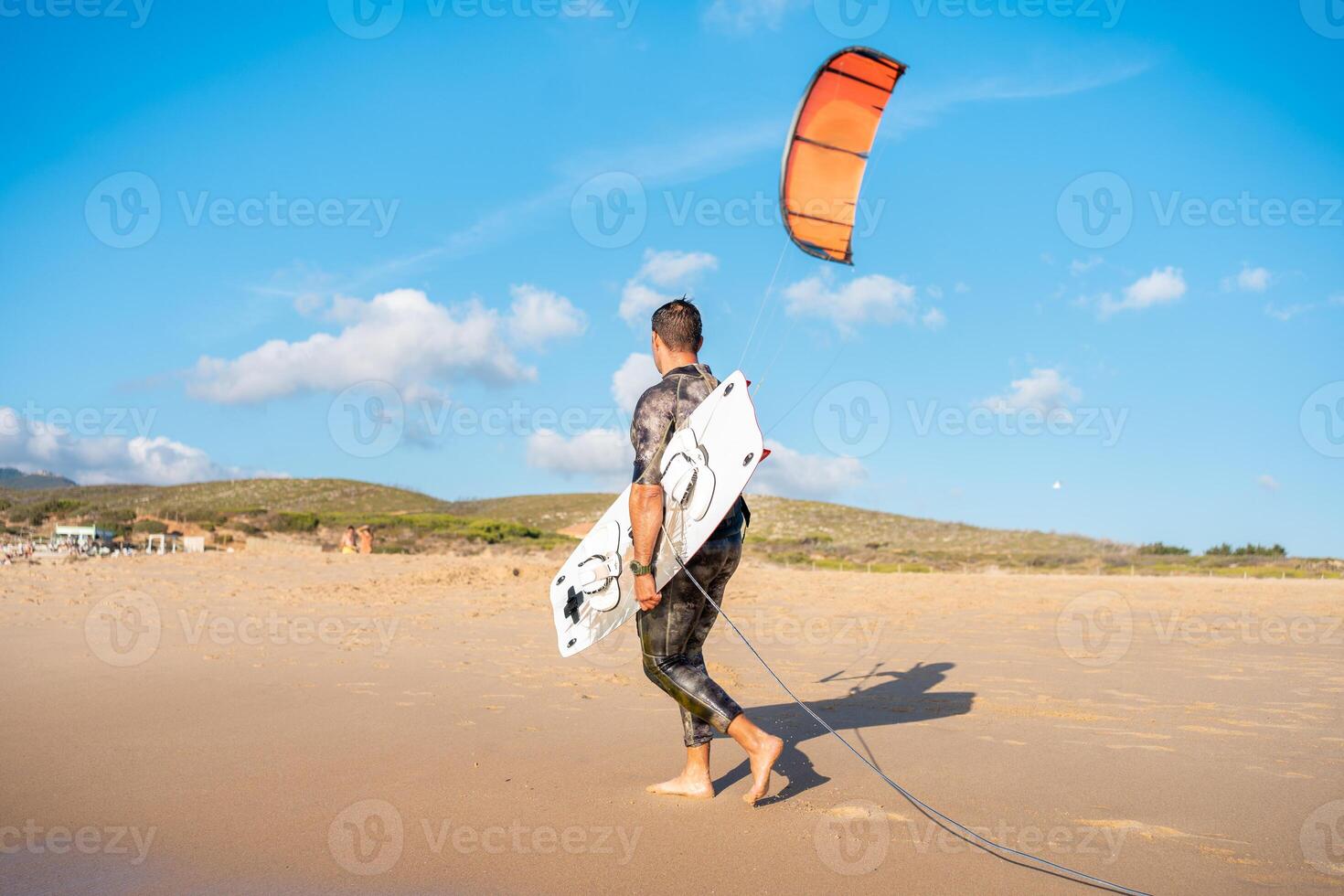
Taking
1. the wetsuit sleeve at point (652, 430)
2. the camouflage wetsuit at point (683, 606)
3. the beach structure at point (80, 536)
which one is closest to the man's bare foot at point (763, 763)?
the camouflage wetsuit at point (683, 606)

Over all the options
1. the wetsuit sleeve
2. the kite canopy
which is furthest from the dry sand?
the kite canopy

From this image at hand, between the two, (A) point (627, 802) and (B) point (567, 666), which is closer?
(A) point (627, 802)

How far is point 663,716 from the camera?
203 inches

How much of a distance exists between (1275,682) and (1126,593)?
8.71m

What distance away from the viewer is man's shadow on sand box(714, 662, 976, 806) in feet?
13.2

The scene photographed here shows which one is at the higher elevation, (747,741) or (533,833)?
(747,741)

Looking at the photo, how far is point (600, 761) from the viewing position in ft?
13.6

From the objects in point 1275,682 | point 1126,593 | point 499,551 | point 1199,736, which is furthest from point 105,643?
point 499,551

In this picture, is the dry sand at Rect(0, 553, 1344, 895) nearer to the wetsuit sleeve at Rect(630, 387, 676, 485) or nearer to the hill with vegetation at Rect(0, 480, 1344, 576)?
the wetsuit sleeve at Rect(630, 387, 676, 485)

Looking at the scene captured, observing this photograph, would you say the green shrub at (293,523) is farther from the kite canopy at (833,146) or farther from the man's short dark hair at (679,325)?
the man's short dark hair at (679,325)

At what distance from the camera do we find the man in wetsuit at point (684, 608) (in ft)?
11.8

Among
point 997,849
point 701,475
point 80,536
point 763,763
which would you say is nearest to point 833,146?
point 701,475

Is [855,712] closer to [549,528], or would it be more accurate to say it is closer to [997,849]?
[997,849]

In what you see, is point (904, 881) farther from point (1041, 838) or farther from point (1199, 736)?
point (1199, 736)
